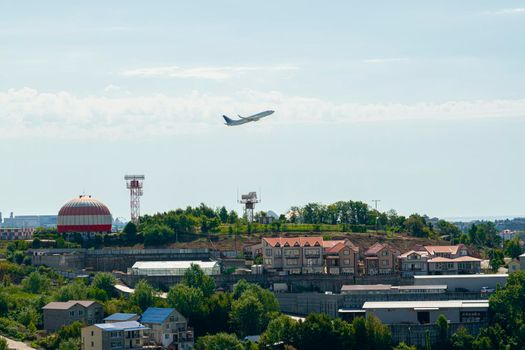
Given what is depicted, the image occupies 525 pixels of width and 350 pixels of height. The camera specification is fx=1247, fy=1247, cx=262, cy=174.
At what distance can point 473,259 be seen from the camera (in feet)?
431

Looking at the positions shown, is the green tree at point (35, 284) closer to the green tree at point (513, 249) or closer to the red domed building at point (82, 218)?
the red domed building at point (82, 218)

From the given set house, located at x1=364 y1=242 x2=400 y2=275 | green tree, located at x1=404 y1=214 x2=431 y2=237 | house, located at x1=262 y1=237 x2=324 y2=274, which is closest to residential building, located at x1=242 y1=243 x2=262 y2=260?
house, located at x1=262 y1=237 x2=324 y2=274

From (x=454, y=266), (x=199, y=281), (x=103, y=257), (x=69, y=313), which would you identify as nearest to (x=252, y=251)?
(x=103, y=257)

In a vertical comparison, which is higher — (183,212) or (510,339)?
(183,212)

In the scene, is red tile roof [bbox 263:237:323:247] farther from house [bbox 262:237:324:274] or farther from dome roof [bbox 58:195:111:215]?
dome roof [bbox 58:195:111:215]

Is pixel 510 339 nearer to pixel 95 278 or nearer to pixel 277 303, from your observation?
pixel 277 303

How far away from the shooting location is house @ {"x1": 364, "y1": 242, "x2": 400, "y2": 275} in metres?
132

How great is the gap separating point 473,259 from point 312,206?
145 feet

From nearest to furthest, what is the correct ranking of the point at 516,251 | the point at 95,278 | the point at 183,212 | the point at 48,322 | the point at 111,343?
the point at 111,343 < the point at 48,322 < the point at 95,278 < the point at 516,251 < the point at 183,212

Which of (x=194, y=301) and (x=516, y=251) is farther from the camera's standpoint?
(x=516, y=251)

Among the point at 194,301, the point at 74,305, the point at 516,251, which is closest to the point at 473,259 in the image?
the point at 516,251

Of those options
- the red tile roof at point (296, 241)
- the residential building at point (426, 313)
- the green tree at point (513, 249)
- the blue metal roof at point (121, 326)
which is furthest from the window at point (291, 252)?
the blue metal roof at point (121, 326)

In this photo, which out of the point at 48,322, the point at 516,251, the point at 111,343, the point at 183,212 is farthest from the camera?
the point at 183,212

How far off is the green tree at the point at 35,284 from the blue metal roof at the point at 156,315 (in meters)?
17.2
